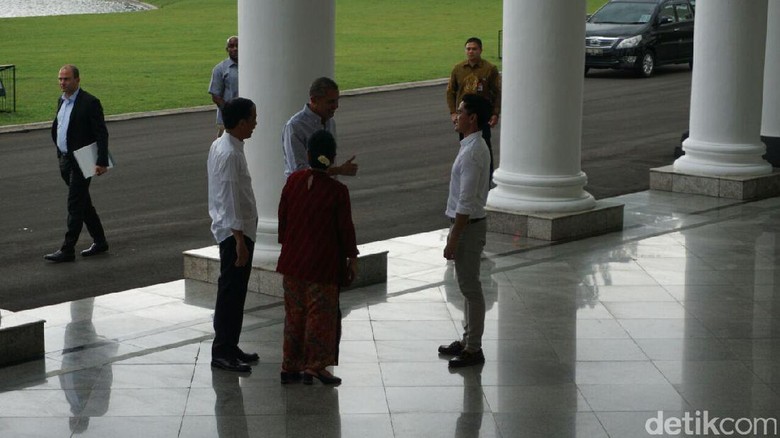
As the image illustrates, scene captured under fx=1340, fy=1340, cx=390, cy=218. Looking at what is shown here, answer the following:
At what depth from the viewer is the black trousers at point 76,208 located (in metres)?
12.9

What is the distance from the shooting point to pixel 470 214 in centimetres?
888

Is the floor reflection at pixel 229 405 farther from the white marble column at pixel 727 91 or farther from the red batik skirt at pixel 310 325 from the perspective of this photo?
the white marble column at pixel 727 91

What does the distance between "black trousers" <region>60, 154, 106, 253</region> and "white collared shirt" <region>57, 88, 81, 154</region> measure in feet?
0.37

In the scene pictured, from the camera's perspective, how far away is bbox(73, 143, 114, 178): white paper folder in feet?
42.8

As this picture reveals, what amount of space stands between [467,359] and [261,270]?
2.60 metres

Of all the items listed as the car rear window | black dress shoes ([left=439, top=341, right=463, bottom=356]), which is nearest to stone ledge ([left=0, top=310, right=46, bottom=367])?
black dress shoes ([left=439, top=341, right=463, bottom=356])

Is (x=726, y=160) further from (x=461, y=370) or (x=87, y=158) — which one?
(x=461, y=370)

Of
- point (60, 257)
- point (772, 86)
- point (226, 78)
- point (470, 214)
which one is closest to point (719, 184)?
point (772, 86)

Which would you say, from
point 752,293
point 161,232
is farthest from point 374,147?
point 752,293

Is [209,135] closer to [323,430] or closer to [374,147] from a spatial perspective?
[374,147]

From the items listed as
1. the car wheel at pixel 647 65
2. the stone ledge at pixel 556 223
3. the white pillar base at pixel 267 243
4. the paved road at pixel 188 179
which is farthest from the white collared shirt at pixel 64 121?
the car wheel at pixel 647 65

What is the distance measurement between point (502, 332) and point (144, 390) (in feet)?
9.36

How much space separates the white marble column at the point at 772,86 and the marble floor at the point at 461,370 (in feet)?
16.8

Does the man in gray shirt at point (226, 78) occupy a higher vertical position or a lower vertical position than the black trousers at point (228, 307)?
higher
